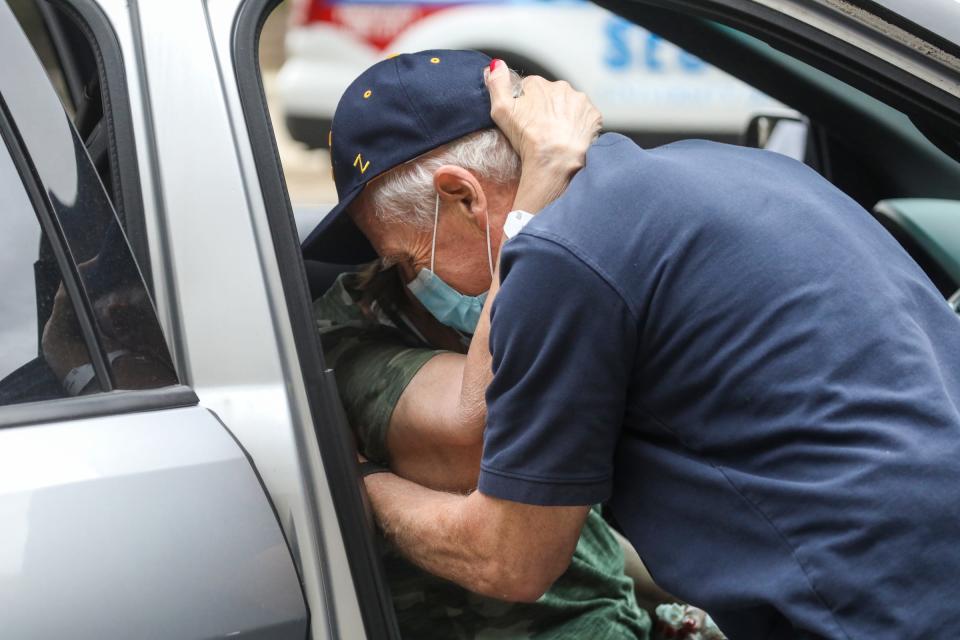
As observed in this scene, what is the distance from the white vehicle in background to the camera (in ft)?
19.8

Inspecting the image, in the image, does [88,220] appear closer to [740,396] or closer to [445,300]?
[445,300]

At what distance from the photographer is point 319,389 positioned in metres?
1.39

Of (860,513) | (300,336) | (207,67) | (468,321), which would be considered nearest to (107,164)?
(207,67)

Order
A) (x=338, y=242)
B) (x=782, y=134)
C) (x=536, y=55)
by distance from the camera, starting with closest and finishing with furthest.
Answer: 1. (x=338, y=242)
2. (x=782, y=134)
3. (x=536, y=55)

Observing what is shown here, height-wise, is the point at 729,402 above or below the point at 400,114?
A: below

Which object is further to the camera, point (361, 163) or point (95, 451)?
point (361, 163)

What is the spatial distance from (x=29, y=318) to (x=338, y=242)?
27.1 inches

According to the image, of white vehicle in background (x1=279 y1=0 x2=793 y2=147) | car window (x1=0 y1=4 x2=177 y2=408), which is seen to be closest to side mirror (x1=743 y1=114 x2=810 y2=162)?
car window (x1=0 y1=4 x2=177 y2=408)

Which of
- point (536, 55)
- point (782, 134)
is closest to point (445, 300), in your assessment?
point (782, 134)

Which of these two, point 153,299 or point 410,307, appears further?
point 410,307

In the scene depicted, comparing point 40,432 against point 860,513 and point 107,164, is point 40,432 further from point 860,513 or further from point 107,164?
point 860,513

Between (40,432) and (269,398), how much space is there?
0.25 meters

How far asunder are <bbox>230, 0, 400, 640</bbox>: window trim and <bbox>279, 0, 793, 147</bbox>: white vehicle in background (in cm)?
467

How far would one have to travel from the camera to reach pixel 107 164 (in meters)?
1.51
